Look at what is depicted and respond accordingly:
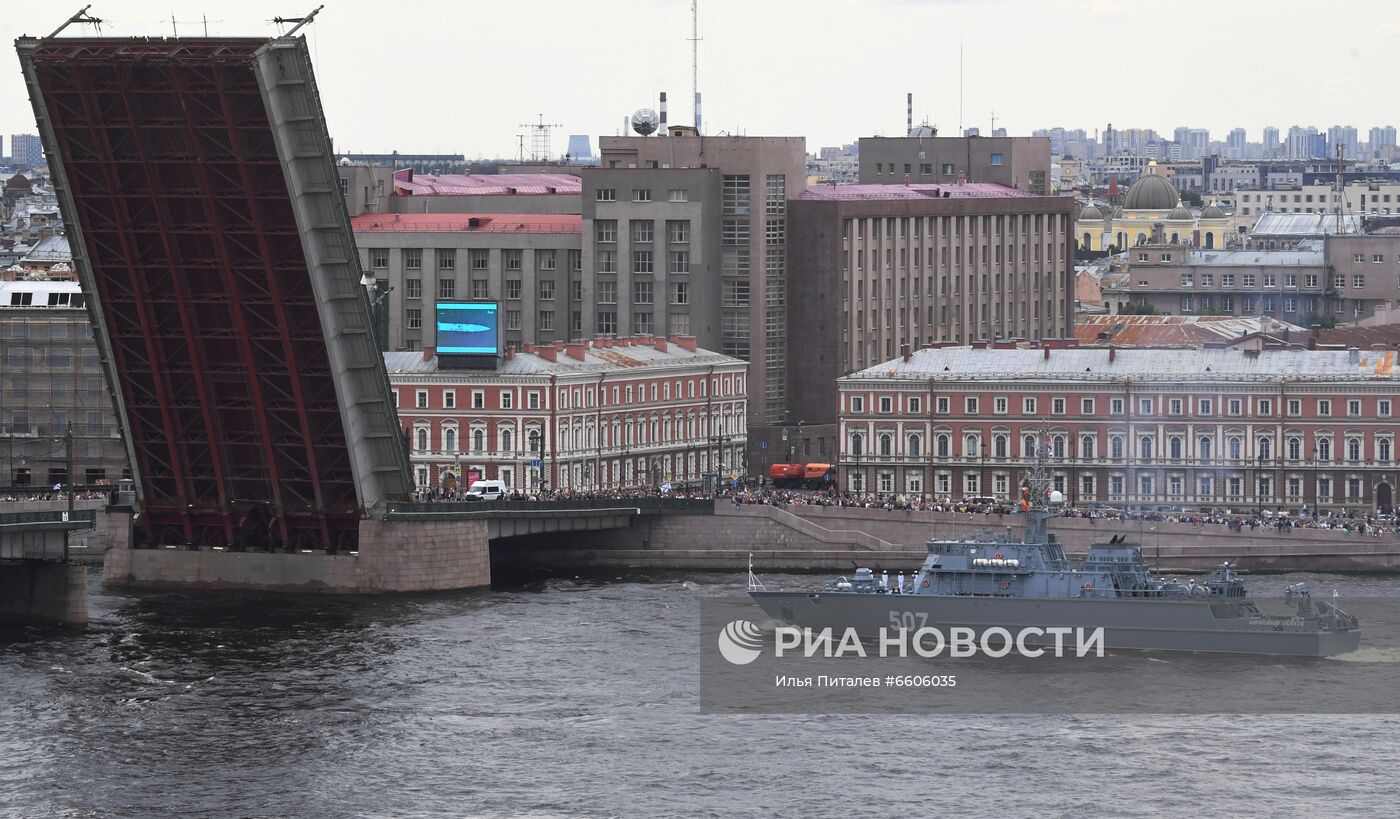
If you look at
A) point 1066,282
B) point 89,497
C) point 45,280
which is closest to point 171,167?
point 89,497

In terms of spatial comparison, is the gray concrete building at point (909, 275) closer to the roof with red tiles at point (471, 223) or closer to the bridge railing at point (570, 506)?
the roof with red tiles at point (471, 223)

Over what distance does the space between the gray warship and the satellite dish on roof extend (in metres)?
42.1

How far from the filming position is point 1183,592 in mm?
69875

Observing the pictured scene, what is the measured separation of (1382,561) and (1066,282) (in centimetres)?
4453

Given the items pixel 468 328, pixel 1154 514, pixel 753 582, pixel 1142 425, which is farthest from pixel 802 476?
pixel 753 582

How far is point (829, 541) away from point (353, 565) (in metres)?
13.0

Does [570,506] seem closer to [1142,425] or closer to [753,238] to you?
[1142,425]

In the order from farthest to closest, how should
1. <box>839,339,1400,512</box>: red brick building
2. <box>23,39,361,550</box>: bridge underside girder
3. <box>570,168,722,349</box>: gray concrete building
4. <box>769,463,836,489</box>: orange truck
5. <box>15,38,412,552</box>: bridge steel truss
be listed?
<box>570,168,722,349</box>: gray concrete building < <box>769,463,836,489</box>: orange truck < <box>839,339,1400,512</box>: red brick building < <box>23,39,361,550</box>: bridge underside girder < <box>15,38,412,552</box>: bridge steel truss

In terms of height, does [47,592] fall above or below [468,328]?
below

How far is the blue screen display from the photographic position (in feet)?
289

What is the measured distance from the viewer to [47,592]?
70.9 metres

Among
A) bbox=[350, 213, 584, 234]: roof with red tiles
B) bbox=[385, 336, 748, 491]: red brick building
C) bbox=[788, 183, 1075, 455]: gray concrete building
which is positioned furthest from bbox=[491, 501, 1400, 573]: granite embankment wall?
bbox=[350, 213, 584, 234]: roof with red tiles

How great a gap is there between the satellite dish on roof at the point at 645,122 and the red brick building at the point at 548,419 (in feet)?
62.5

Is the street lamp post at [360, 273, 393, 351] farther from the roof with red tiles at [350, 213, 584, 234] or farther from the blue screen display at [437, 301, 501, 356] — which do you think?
the roof with red tiles at [350, 213, 584, 234]
